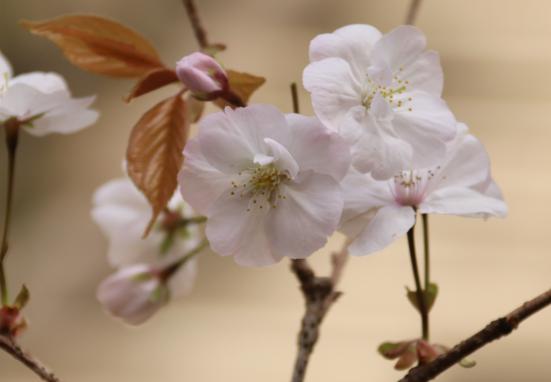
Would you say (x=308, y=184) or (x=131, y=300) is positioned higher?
(x=308, y=184)

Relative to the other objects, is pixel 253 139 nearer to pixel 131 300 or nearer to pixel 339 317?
pixel 131 300

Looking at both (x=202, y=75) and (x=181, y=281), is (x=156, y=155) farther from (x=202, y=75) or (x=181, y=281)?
(x=181, y=281)

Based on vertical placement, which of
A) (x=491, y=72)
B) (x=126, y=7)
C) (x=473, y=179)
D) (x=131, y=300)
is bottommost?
(x=491, y=72)

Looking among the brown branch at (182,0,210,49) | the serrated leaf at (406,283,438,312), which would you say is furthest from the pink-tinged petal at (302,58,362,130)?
the brown branch at (182,0,210,49)

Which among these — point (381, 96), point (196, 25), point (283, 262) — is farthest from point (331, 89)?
point (283, 262)

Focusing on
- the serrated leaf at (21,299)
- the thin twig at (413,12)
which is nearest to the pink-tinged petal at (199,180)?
the serrated leaf at (21,299)

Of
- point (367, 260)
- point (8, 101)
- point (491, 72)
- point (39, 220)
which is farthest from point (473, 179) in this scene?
point (39, 220)

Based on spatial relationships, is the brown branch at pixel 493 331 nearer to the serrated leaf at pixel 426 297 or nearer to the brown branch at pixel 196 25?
the serrated leaf at pixel 426 297
